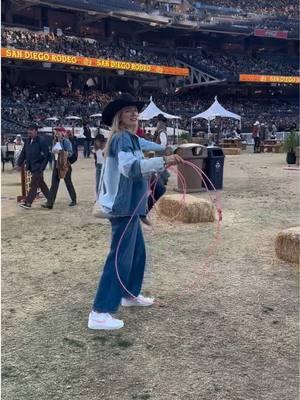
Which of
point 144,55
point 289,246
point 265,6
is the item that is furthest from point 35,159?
point 265,6

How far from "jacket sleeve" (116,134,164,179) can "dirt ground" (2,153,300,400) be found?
1223mm

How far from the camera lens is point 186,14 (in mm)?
49250

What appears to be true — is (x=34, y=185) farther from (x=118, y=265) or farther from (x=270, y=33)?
(x=270, y=33)

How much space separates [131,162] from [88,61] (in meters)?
36.4

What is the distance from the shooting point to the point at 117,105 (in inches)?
147

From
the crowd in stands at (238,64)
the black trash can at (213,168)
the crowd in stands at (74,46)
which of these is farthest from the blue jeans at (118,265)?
the crowd in stands at (238,64)

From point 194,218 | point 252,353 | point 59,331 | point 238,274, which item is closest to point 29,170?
point 194,218

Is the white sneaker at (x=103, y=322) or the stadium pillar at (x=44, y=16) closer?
the white sneaker at (x=103, y=322)

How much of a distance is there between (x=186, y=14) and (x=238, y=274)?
1875 inches

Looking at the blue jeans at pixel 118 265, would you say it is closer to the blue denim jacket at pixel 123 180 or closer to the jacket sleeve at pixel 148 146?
the blue denim jacket at pixel 123 180

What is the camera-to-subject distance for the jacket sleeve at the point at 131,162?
3.44 meters

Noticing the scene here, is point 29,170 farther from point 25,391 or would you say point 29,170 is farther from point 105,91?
point 105,91

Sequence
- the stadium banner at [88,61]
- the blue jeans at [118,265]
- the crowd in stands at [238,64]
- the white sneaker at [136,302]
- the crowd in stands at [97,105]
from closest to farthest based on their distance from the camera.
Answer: the blue jeans at [118,265] → the white sneaker at [136,302] → the stadium banner at [88,61] → the crowd in stands at [97,105] → the crowd in stands at [238,64]

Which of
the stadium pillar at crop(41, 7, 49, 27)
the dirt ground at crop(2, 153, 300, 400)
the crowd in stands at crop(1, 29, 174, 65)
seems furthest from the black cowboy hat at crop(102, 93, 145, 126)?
the stadium pillar at crop(41, 7, 49, 27)
